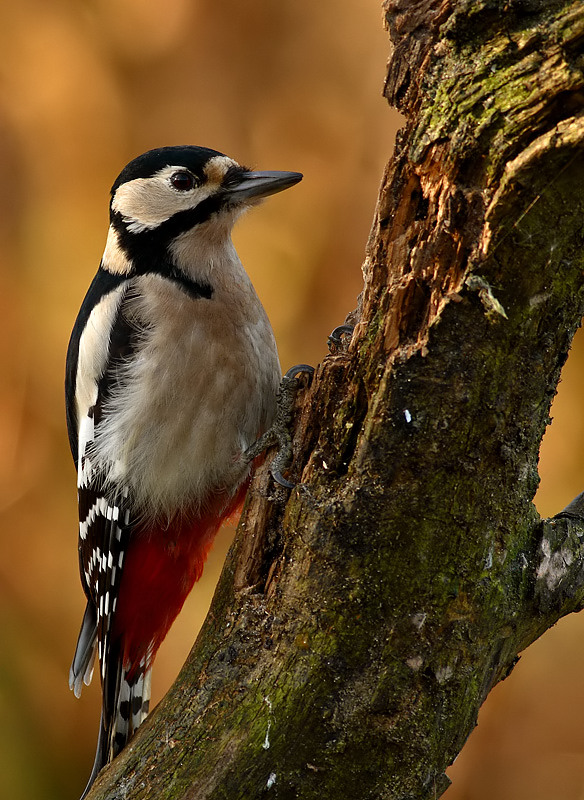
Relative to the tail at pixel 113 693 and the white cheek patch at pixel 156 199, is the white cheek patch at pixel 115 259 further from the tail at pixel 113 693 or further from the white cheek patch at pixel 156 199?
the tail at pixel 113 693

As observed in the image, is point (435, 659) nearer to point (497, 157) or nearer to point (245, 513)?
point (245, 513)

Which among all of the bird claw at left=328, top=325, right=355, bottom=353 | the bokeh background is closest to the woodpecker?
the bird claw at left=328, top=325, right=355, bottom=353

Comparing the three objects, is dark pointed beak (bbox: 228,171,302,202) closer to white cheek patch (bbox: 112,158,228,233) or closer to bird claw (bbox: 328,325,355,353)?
white cheek patch (bbox: 112,158,228,233)

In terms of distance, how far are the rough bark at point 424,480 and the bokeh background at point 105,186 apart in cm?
207

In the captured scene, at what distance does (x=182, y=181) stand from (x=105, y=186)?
1.57 meters

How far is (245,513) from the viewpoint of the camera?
1903 millimetres

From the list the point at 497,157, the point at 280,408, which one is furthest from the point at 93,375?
the point at 497,157

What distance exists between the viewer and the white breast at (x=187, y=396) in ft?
8.04

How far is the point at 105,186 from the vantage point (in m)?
4.10

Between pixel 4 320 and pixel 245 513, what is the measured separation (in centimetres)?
262

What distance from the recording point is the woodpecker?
2.47 meters

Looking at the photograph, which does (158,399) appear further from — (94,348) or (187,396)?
(94,348)

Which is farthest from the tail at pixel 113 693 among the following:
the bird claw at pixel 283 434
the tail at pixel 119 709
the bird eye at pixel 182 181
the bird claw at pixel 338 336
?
the bird eye at pixel 182 181

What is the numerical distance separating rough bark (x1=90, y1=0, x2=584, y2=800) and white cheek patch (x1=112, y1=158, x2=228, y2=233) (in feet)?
3.60
